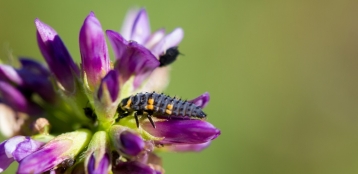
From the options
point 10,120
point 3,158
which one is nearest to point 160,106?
point 3,158

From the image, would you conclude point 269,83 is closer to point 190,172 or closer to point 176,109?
point 190,172

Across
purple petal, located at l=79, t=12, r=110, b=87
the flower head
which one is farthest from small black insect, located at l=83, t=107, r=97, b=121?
purple petal, located at l=79, t=12, r=110, b=87

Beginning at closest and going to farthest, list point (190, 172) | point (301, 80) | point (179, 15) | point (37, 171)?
point (37, 171)
point (190, 172)
point (179, 15)
point (301, 80)

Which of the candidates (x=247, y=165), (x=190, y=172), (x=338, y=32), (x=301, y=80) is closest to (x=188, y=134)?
(x=190, y=172)

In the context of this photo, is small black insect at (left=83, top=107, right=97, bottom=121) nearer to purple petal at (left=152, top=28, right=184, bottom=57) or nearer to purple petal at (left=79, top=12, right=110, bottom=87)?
purple petal at (left=79, top=12, right=110, bottom=87)

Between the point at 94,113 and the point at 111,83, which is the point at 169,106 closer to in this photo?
the point at 111,83

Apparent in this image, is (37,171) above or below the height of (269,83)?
below
